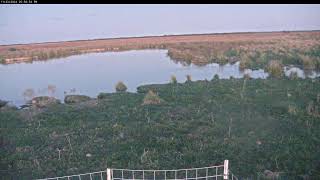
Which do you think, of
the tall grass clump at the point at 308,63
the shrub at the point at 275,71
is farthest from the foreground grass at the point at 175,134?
the tall grass clump at the point at 308,63

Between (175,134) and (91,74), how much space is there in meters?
14.4

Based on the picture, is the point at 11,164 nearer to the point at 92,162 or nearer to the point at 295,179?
the point at 92,162

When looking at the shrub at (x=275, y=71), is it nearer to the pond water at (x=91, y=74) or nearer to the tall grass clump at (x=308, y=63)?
the pond water at (x=91, y=74)

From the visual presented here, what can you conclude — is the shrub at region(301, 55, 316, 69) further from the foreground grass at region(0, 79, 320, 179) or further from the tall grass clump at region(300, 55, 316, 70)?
the foreground grass at region(0, 79, 320, 179)

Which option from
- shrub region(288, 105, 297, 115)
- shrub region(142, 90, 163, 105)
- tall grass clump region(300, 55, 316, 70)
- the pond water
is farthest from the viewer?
tall grass clump region(300, 55, 316, 70)

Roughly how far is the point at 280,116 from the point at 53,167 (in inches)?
229

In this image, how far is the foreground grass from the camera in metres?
8.16

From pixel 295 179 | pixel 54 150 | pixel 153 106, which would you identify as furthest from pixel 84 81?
pixel 295 179

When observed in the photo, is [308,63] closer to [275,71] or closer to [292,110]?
[275,71]

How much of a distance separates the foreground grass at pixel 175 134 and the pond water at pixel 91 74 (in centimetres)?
528

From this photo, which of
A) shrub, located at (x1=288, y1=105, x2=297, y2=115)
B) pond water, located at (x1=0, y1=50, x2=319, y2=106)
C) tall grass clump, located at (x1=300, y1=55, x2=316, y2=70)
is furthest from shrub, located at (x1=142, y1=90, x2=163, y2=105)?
tall grass clump, located at (x1=300, y1=55, x2=316, y2=70)

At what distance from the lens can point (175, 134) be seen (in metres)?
9.89

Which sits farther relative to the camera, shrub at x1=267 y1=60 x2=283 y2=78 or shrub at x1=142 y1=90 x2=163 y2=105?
shrub at x1=267 y1=60 x2=283 y2=78

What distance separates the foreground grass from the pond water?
5.28 meters
